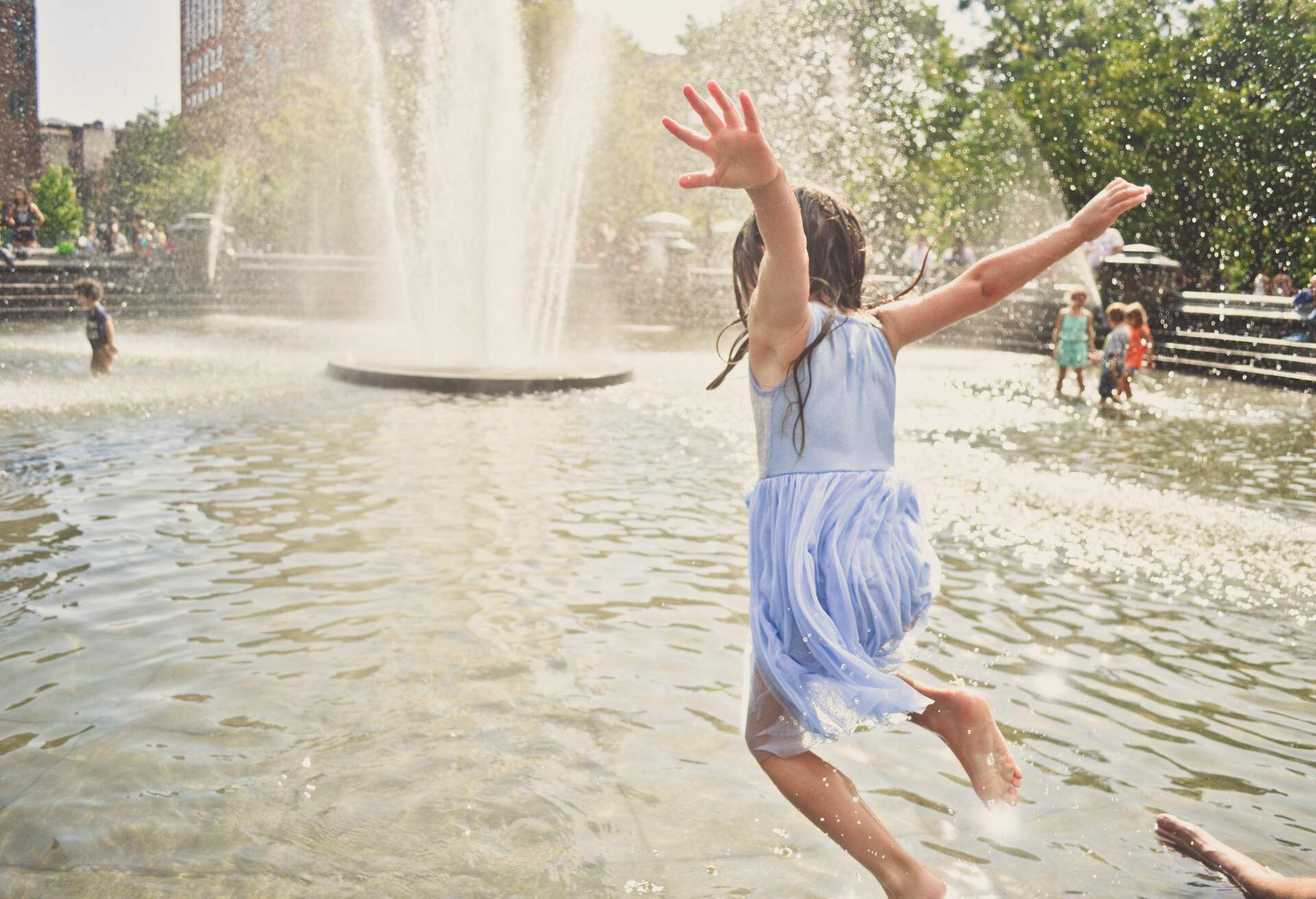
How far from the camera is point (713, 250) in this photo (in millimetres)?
60031

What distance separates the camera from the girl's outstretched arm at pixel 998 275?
9.54 ft

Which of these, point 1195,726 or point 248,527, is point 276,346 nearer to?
point 248,527

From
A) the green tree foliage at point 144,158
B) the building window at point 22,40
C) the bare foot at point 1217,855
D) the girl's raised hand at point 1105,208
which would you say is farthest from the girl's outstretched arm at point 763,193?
the building window at point 22,40

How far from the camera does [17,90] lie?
6575 cm

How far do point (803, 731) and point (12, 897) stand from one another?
2.00 meters

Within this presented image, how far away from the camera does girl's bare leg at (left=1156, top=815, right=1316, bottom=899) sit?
3.01 metres

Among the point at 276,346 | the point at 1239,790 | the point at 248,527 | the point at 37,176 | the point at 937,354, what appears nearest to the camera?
the point at 1239,790

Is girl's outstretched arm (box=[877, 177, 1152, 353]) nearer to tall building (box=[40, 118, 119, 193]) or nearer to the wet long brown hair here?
the wet long brown hair

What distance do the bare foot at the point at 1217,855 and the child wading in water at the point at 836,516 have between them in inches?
30.0

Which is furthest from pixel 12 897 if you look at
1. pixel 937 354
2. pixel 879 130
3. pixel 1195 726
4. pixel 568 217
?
pixel 879 130

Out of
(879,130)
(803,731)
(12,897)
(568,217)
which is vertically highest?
(879,130)

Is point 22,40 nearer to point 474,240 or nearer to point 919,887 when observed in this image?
point 474,240

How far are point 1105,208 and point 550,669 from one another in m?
2.86

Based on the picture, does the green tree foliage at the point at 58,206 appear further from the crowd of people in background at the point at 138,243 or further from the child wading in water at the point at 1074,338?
the child wading in water at the point at 1074,338
